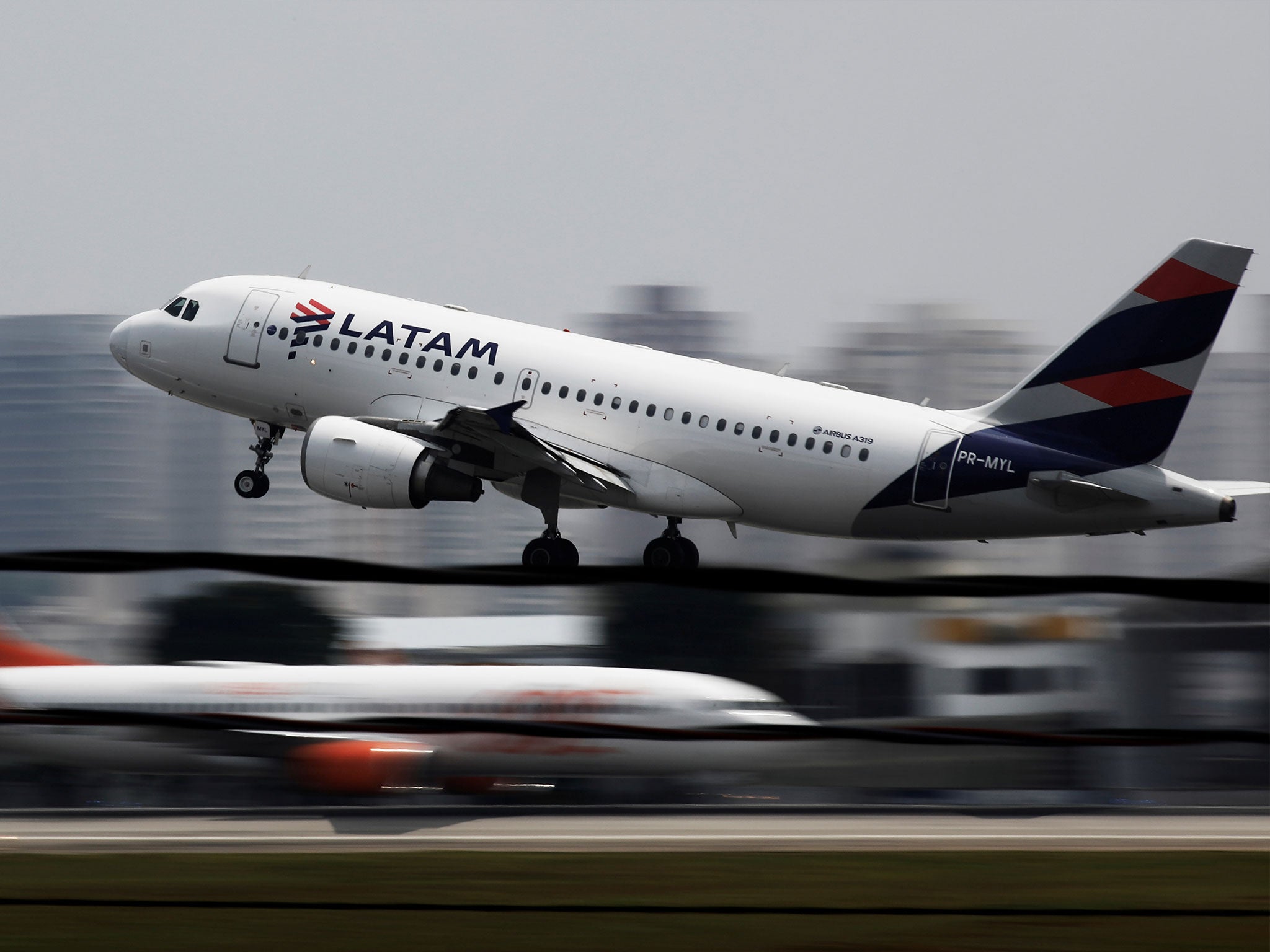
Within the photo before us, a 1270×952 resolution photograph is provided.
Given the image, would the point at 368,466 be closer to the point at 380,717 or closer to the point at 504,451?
the point at 504,451

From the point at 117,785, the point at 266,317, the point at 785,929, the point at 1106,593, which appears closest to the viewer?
the point at 785,929

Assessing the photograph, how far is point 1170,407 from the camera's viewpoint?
1499 inches

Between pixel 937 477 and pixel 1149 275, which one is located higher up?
pixel 1149 275

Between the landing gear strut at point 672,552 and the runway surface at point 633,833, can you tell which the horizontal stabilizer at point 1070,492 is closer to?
the landing gear strut at point 672,552

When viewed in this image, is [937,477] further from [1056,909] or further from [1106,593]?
[1056,909]

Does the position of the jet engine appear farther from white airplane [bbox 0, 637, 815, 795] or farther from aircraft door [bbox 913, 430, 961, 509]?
aircraft door [bbox 913, 430, 961, 509]

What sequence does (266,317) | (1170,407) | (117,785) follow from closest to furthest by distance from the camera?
(117,785)
(1170,407)
(266,317)

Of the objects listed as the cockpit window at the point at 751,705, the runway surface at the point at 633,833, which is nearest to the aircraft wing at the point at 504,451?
the cockpit window at the point at 751,705

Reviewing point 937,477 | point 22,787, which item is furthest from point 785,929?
point 937,477

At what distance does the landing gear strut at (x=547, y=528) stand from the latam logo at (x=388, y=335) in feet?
10.2

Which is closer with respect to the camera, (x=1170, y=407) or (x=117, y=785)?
(x=117, y=785)

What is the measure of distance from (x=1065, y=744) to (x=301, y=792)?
11.1m

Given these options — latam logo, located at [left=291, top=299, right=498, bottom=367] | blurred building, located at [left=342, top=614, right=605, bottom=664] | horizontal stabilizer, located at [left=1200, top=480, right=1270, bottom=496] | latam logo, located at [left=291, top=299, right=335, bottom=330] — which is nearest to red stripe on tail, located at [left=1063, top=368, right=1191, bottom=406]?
horizontal stabilizer, located at [left=1200, top=480, right=1270, bottom=496]

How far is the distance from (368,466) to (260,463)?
25.6ft
